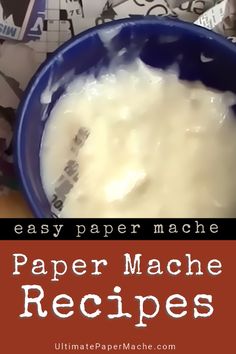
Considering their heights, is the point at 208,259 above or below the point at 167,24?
below

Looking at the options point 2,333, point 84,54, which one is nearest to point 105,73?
point 84,54

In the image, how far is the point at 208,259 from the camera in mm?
664

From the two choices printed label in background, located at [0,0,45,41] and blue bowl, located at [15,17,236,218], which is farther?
printed label in background, located at [0,0,45,41]

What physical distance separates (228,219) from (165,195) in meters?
0.07

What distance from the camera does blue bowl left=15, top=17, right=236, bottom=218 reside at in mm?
713

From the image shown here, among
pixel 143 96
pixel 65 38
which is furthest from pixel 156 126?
pixel 65 38

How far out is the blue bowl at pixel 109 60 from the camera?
28.1 inches

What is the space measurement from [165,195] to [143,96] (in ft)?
0.35

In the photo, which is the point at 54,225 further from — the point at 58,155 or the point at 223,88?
the point at 223,88

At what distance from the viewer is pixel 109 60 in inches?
30.9

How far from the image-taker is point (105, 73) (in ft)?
2.59

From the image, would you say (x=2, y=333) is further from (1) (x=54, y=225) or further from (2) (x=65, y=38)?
(2) (x=65, y=38)

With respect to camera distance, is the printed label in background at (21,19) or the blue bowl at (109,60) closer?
the blue bowl at (109,60)

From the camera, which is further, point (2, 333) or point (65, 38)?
point (65, 38)
